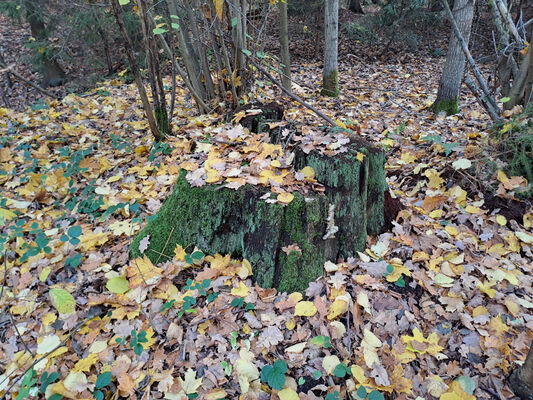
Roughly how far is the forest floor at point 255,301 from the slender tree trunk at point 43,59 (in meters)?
6.90

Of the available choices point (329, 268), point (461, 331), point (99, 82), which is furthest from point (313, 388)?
point (99, 82)

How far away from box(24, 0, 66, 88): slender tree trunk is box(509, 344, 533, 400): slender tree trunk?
10845 millimetres

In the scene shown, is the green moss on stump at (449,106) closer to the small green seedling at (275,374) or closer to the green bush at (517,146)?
the green bush at (517,146)

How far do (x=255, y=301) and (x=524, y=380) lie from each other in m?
1.57

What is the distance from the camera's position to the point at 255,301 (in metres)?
2.25

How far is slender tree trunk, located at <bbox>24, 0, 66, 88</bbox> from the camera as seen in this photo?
26.5ft

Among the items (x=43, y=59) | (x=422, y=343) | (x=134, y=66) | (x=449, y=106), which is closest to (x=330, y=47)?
(x=449, y=106)

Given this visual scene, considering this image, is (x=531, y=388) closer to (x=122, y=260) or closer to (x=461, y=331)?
(x=461, y=331)

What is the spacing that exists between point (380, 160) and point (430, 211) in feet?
2.79

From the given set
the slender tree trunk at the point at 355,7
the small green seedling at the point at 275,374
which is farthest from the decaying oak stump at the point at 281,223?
the slender tree trunk at the point at 355,7

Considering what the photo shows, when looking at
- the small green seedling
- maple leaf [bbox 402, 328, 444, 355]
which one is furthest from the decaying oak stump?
maple leaf [bbox 402, 328, 444, 355]

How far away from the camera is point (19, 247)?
9.40ft

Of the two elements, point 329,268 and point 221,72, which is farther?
point 221,72

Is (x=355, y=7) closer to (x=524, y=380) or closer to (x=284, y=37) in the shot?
(x=284, y=37)
